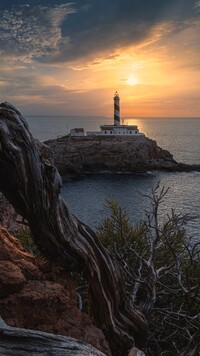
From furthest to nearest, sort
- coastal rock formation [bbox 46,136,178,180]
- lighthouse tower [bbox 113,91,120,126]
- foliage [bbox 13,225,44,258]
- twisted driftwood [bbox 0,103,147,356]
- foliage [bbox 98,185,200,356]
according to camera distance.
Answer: lighthouse tower [bbox 113,91,120,126], coastal rock formation [bbox 46,136,178,180], foliage [bbox 13,225,44,258], foliage [bbox 98,185,200,356], twisted driftwood [bbox 0,103,147,356]

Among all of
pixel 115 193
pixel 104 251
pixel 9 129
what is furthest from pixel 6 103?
pixel 115 193

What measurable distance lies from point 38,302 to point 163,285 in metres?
3.08

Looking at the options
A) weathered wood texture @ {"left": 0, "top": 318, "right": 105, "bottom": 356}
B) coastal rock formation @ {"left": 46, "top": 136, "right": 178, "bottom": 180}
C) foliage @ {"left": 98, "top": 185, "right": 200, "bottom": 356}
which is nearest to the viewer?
weathered wood texture @ {"left": 0, "top": 318, "right": 105, "bottom": 356}

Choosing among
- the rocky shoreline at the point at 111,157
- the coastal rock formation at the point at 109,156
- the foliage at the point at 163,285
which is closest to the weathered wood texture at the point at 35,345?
the foliage at the point at 163,285

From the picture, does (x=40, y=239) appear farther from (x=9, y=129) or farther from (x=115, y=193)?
(x=115, y=193)

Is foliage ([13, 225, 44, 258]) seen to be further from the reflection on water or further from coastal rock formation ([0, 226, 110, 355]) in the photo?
the reflection on water

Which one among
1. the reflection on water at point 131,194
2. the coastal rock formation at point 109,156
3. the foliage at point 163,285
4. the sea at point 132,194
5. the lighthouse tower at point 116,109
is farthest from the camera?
the lighthouse tower at point 116,109

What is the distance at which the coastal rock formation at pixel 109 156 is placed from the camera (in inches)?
2808

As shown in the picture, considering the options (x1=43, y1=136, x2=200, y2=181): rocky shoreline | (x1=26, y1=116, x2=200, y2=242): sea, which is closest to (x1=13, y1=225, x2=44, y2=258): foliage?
(x1=26, y1=116, x2=200, y2=242): sea

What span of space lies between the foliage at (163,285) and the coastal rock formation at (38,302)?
156cm

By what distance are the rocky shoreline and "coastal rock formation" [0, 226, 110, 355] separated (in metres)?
63.4

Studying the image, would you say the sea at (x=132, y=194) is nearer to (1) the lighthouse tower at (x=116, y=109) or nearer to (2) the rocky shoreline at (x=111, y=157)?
(2) the rocky shoreline at (x=111, y=157)

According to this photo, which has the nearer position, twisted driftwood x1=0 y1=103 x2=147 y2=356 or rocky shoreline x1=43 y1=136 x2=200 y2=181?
twisted driftwood x1=0 y1=103 x2=147 y2=356

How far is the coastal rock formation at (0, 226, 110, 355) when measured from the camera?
4.38 meters
